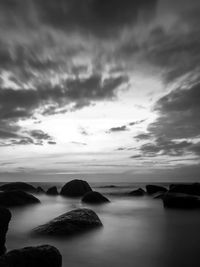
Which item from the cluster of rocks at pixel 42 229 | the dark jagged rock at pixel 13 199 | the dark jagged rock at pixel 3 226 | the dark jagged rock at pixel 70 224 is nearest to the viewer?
the cluster of rocks at pixel 42 229

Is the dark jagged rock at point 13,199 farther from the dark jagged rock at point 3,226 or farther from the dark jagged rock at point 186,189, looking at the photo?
the dark jagged rock at point 186,189

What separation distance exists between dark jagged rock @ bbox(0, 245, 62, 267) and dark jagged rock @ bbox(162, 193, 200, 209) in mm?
15686

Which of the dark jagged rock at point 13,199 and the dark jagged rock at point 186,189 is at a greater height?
the dark jagged rock at point 186,189

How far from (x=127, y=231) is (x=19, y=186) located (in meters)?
33.4

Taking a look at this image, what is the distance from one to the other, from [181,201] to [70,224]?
12.1 m

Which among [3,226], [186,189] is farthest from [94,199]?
[3,226]

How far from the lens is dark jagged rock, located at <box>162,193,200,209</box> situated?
1964 cm

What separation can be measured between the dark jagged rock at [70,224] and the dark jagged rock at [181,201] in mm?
9906

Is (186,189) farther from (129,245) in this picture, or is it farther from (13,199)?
(129,245)

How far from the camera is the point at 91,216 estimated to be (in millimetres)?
12633

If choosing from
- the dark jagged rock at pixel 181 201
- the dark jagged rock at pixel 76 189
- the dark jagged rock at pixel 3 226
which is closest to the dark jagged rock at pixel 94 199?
the dark jagged rock at pixel 181 201

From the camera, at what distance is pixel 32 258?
591 centimetres

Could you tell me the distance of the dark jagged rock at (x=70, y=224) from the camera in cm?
1043

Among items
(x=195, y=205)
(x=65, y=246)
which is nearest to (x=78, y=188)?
(x=195, y=205)
